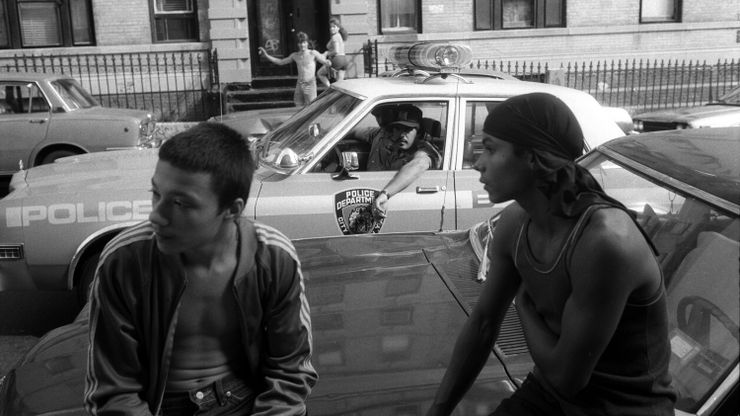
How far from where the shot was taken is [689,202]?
9.18 ft

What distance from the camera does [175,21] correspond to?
1700cm

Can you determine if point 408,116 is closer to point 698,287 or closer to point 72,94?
point 698,287

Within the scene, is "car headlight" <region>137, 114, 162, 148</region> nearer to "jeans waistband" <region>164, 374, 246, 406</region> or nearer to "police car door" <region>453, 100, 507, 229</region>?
"police car door" <region>453, 100, 507, 229</region>

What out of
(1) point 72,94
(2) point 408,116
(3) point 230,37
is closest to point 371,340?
(2) point 408,116

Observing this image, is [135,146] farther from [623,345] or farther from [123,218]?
[623,345]

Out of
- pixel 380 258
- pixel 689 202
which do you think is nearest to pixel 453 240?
pixel 380 258

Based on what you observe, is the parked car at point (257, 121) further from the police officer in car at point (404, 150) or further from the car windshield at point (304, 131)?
the police officer in car at point (404, 150)

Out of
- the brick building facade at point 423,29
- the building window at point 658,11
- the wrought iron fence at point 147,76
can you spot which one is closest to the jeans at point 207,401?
the wrought iron fence at point 147,76

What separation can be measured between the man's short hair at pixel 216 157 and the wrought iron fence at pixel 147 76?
47.6 ft

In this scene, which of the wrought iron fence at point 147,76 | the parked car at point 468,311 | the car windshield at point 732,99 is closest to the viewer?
the parked car at point 468,311

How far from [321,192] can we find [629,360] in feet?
11.0

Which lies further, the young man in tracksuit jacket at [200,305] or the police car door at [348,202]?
the police car door at [348,202]

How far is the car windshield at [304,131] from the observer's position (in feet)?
17.9

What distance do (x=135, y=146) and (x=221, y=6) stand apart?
6.62 m
